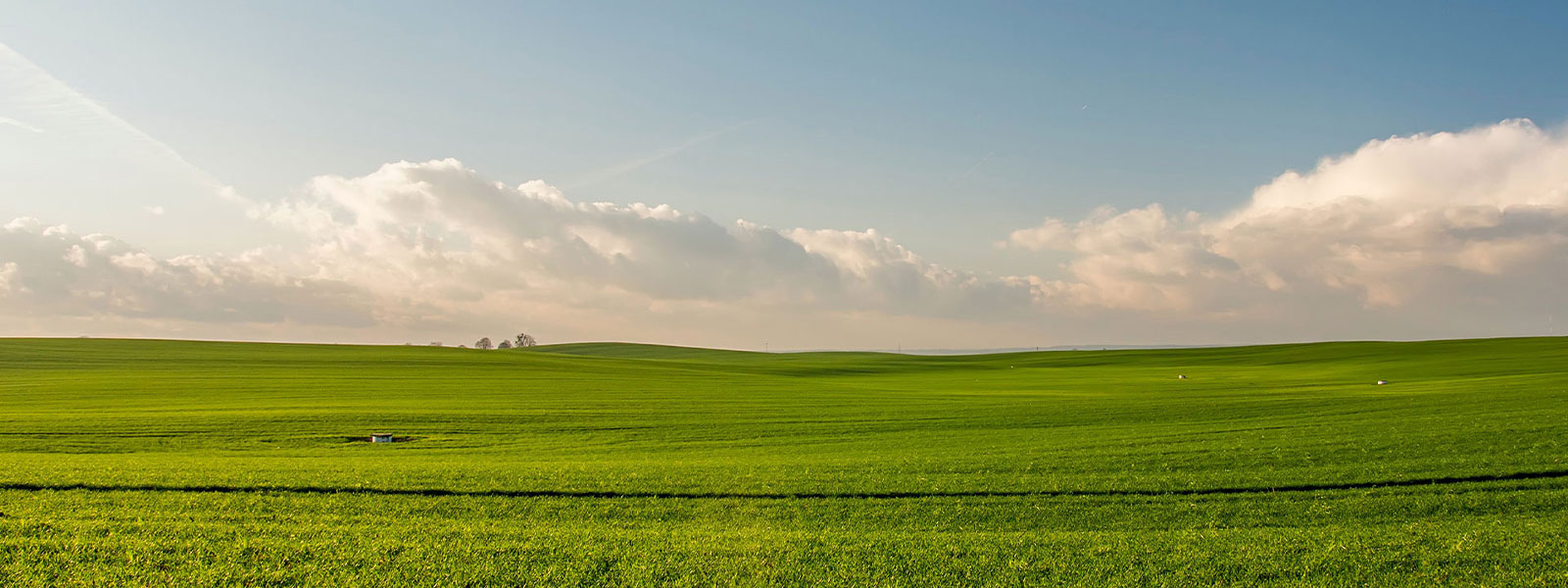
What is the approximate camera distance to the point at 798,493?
14.3 meters

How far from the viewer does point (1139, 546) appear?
10.7m

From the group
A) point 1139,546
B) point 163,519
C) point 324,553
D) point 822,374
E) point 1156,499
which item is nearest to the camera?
point 324,553

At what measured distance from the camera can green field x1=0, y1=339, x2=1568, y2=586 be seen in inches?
383

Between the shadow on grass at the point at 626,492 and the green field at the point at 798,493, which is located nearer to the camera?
the green field at the point at 798,493

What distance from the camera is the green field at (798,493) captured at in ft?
31.9

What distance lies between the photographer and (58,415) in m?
26.9

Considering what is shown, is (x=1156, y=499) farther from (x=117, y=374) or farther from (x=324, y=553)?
(x=117, y=374)

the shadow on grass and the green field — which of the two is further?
the shadow on grass

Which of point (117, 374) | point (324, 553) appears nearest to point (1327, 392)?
point (324, 553)

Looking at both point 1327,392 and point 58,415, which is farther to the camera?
point 1327,392

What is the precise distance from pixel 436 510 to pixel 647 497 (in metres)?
3.49

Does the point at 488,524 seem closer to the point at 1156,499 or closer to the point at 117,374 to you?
the point at 1156,499

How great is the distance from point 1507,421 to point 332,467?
30.1 meters

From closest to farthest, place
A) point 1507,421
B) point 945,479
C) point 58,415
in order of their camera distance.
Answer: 1. point 945,479
2. point 1507,421
3. point 58,415
